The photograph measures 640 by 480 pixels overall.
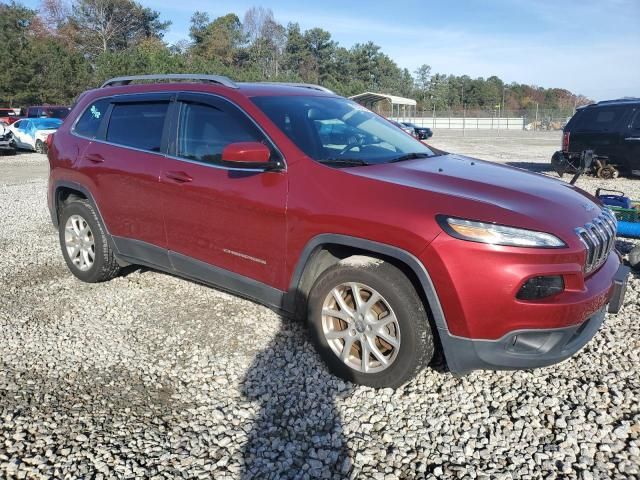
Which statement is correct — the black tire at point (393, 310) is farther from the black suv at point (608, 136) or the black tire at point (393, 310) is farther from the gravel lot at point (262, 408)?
the black suv at point (608, 136)

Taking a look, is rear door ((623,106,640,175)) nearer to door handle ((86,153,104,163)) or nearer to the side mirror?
the side mirror

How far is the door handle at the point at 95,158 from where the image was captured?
463cm

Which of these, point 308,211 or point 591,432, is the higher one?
point 308,211

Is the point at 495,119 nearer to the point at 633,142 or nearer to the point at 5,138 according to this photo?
the point at 633,142

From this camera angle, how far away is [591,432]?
9.25 ft

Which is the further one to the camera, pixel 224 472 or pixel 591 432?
pixel 591 432

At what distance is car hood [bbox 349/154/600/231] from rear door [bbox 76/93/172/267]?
1780 millimetres

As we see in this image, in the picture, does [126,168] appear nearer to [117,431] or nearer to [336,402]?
[117,431]

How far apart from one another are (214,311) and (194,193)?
43.3 inches

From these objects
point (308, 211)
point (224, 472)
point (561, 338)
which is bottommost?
point (224, 472)

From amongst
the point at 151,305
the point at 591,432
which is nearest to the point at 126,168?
the point at 151,305

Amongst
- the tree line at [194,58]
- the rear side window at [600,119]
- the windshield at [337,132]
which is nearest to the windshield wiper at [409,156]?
the windshield at [337,132]

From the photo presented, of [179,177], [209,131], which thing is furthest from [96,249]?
[209,131]

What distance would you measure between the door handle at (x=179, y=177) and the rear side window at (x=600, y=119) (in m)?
11.3
